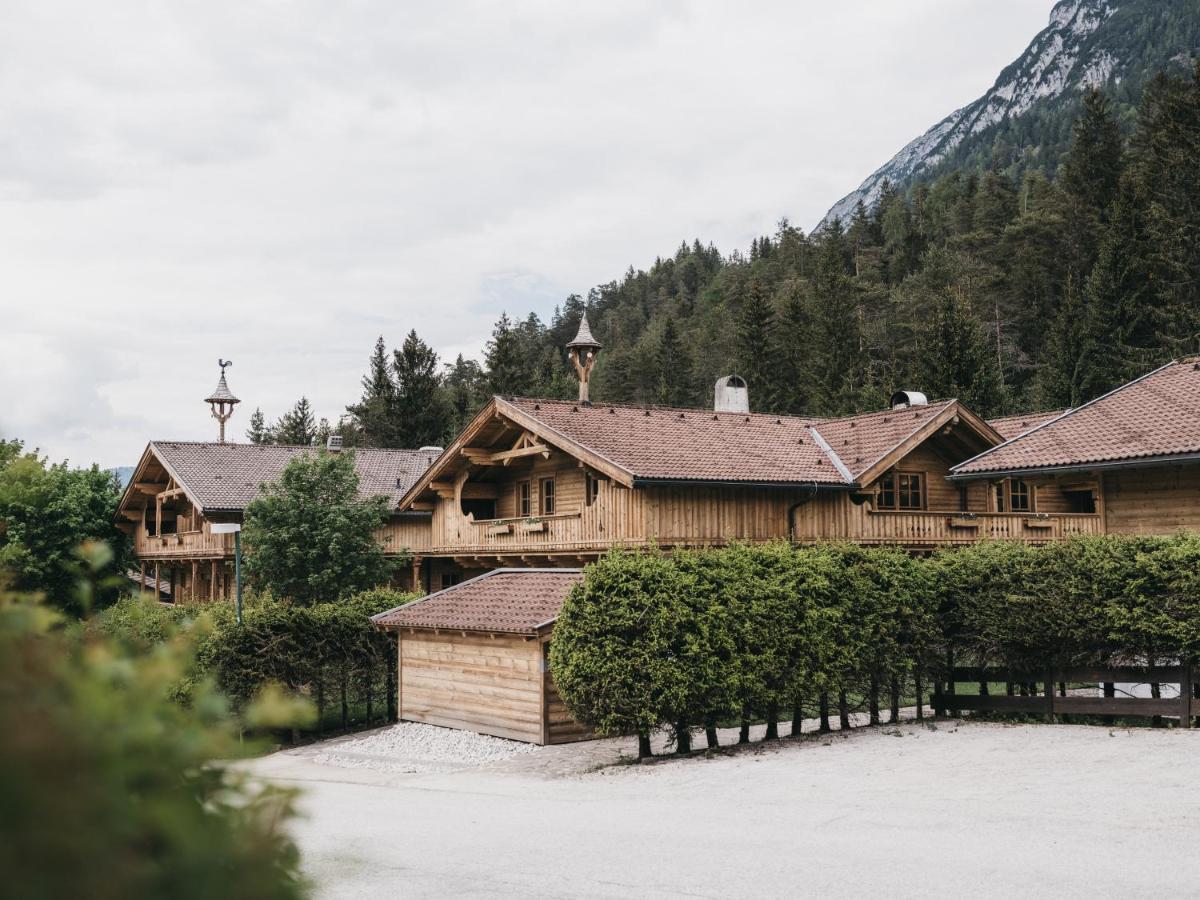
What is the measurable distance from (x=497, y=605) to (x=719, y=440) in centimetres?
888

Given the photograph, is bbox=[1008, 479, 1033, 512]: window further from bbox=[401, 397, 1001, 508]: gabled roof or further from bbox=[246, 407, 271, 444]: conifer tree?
bbox=[246, 407, 271, 444]: conifer tree

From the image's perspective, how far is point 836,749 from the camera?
1773 centimetres

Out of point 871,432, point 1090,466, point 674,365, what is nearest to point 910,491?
point 871,432

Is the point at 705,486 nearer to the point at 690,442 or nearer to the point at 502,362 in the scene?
the point at 690,442

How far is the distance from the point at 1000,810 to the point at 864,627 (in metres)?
6.78

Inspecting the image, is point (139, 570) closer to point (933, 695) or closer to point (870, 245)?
point (933, 695)

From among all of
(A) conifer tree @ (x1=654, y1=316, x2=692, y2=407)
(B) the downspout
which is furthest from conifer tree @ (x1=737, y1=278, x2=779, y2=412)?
(B) the downspout

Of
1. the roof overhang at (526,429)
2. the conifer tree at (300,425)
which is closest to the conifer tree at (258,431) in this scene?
the conifer tree at (300,425)

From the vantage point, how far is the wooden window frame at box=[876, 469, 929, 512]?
31.1m

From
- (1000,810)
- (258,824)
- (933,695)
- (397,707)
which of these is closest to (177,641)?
(258,824)

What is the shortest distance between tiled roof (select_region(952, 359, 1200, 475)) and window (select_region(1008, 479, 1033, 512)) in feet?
26.1

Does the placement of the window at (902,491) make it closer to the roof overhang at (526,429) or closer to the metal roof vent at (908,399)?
the metal roof vent at (908,399)

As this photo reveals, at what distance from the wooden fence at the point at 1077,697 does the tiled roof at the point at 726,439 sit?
7.90 metres

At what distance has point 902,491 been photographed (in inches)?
1243
